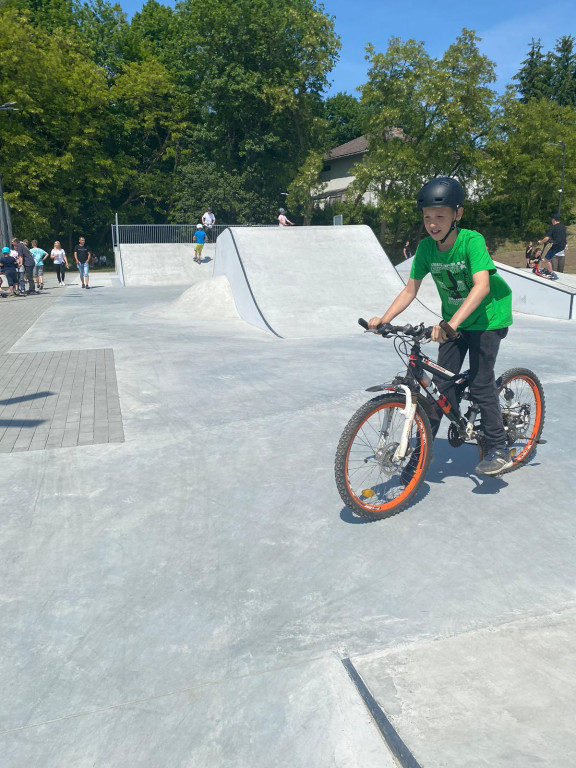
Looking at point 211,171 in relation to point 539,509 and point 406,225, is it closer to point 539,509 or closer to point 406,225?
point 406,225

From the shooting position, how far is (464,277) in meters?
3.84

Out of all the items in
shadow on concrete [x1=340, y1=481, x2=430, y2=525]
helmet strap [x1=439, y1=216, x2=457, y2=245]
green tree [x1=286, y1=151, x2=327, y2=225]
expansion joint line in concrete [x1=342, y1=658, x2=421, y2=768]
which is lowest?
shadow on concrete [x1=340, y1=481, x2=430, y2=525]

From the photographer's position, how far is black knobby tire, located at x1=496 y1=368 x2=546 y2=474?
4414mm

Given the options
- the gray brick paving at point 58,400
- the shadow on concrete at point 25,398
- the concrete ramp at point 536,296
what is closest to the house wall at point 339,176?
the concrete ramp at point 536,296

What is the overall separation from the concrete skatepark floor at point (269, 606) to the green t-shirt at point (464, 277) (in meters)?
1.20

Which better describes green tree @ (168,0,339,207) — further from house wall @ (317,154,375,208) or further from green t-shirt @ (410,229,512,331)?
green t-shirt @ (410,229,512,331)

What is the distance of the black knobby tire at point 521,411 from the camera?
441 cm

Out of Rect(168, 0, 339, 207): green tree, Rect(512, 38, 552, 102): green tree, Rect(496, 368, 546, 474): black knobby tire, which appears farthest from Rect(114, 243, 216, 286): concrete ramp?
Rect(512, 38, 552, 102): green tree

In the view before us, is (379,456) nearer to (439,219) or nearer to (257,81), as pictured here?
(439,219)

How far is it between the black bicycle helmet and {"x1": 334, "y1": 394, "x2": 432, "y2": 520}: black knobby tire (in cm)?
119

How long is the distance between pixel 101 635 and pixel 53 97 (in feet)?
148

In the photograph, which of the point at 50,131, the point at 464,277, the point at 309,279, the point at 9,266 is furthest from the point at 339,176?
the point at 464,277

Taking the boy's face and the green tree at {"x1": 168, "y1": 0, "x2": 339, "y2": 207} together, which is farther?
the green tree at {"x1": 168, "y1": 0, "x2": 339, "y2": 207}

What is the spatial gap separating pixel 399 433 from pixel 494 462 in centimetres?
84
